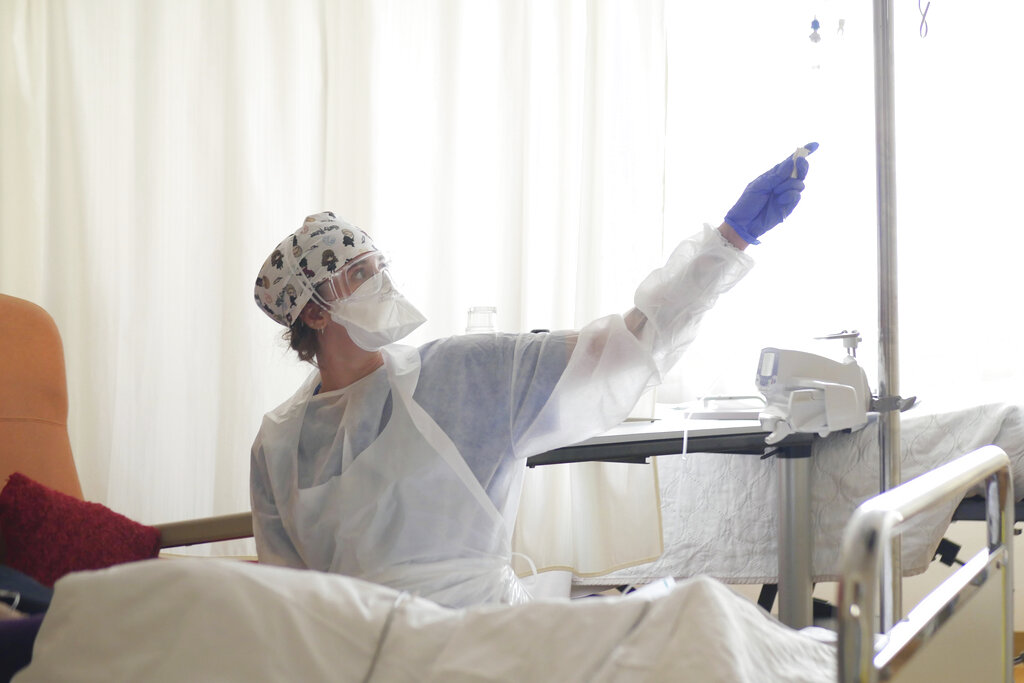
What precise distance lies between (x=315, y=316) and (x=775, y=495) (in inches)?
49.6

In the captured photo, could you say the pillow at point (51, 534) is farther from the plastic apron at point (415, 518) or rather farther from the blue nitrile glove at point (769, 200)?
the blue nitrile glove at point (769, 200)

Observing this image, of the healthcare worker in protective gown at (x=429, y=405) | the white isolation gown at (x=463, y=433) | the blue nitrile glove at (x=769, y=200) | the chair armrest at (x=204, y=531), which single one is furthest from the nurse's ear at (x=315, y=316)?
the blue nitrile glove at (x=769, y=200)

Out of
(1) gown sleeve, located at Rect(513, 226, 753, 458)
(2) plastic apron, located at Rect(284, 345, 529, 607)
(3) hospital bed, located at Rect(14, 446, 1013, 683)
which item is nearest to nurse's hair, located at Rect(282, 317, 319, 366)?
(2) plastic apron, located at Rect(284, 345, 529, 607)

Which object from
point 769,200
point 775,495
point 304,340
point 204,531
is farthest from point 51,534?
point 775,495

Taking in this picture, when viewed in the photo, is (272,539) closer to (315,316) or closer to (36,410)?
(315,316)

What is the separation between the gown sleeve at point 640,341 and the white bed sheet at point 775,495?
873 mm

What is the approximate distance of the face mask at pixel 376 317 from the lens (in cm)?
149

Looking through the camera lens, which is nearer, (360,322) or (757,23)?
(360,322)

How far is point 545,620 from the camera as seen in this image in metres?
0.70

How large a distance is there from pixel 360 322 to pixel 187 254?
1.14 m

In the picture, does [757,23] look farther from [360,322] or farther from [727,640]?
[727,640]

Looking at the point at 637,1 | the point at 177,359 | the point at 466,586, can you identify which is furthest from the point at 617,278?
the point at 177,359

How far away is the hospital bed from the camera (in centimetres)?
65

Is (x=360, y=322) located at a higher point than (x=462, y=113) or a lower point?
lower
